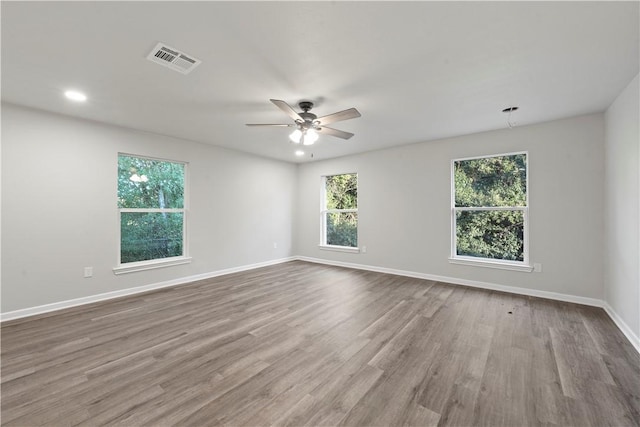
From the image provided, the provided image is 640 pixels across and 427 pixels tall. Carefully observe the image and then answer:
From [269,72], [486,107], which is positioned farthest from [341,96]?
[486,107]

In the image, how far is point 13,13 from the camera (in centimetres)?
163

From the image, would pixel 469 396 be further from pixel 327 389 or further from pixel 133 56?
pixel 133 56

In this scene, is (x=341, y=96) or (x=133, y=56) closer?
(x=133, y=56)

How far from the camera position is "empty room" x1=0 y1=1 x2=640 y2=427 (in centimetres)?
168

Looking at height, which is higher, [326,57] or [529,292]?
[326,57]

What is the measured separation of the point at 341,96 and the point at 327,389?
2667 millimetres

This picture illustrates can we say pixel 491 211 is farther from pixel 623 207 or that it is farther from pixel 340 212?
pixel 340 212

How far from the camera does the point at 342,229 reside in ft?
19.5

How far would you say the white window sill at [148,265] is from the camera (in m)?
3.76

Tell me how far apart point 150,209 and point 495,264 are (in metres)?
5.47

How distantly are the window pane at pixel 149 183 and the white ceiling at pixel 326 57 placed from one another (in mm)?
779

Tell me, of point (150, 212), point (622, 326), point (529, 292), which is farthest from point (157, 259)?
point (622, 326)

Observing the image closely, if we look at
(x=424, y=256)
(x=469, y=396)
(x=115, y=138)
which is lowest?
(x=469, y=396)

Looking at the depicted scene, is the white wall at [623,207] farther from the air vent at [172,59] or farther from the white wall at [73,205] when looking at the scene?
the white wall at [73,205]
